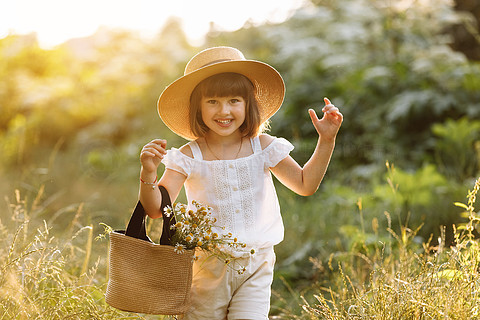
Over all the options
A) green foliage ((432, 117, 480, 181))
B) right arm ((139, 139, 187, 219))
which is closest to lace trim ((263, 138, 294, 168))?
right arm ((139, 139, 187, 219))

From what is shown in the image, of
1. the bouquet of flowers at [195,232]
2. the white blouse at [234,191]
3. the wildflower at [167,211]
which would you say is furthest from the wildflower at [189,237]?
the white blouse at [234,191]

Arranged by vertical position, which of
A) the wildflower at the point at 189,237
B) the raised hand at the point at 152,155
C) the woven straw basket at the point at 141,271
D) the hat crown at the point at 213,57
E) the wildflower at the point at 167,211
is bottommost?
the woven straw basket at the point at 141,271

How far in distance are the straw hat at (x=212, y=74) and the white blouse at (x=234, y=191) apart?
0.19 metres

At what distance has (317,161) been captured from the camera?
2559 mm

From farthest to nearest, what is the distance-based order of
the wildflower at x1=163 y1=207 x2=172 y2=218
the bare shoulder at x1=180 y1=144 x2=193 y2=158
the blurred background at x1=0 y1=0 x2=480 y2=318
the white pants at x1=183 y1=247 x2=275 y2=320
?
1. the blurred background at x1=0 y1=0 x2=480 y2=318
2. the bare shoulder at x1=180 y1=144 x2=193 y2=158
3. the white pants at x1=183 y1=247 x2=275 y2=320
4. the wildflower at x1=163 y1=207 x2=172 y2=218

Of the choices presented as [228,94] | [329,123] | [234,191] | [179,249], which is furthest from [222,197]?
[329,123]

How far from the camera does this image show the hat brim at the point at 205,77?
2.51m

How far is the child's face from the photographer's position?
250 cm

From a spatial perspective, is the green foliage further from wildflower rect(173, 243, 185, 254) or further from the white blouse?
wildflower rect(173, 243, 185, 254)

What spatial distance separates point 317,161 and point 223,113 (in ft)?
1.58

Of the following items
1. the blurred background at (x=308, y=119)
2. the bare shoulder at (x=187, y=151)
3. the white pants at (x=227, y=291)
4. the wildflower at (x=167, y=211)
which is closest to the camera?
the wildflower at (x=167, y=211)

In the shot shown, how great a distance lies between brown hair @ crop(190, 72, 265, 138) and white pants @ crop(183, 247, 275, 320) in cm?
58

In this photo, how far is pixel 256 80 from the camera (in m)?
2.68

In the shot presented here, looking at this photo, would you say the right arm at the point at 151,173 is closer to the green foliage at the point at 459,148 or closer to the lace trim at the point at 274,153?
the lace trim at the point at 274,153
